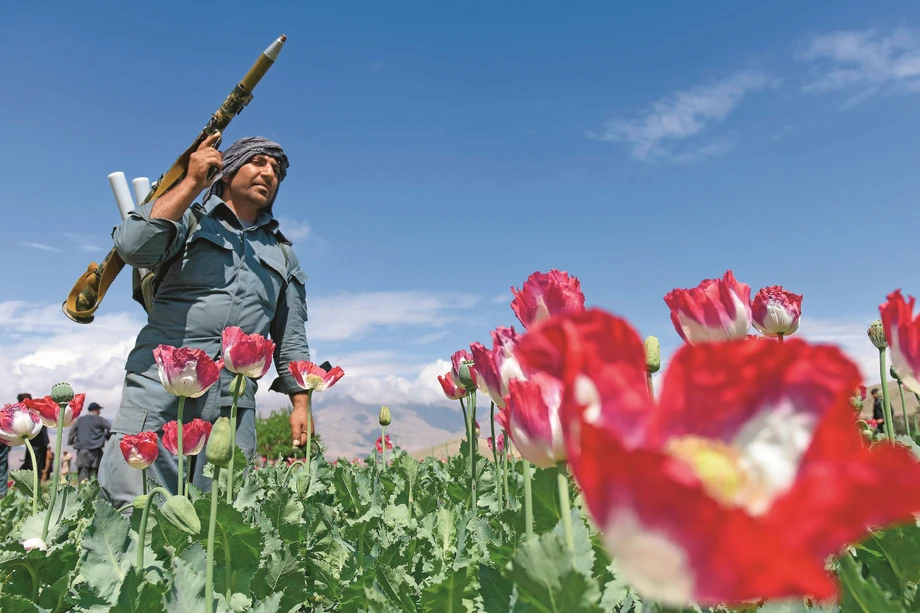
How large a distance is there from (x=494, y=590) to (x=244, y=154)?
3267 millimetres

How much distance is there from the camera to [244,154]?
377 cm

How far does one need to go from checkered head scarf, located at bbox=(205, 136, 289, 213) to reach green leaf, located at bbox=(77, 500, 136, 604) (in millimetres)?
2609

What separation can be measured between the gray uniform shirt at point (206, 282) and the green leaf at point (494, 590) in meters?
2.31

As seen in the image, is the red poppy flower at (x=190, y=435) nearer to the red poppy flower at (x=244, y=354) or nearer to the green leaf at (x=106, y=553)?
the red poppy flower at (x=244, y=354)

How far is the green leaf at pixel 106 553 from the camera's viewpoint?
1.46 m

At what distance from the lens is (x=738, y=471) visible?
0.52 metres

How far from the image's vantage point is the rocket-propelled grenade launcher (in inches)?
142

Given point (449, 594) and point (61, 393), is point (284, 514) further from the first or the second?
point (61, 393)

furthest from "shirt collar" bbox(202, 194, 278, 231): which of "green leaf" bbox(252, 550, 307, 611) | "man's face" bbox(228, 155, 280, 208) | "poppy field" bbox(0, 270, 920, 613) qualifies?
"green leaf" bbox(252, 550, 307, 611)

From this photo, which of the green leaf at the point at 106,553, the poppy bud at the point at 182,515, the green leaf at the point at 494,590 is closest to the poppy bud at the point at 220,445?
the poppy bud at the point at 182,515

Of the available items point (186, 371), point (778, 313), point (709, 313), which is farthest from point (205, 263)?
point (709, 313)

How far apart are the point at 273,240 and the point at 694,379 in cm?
373

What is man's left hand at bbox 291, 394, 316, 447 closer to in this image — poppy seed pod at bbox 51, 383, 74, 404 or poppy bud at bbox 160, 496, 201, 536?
poppy seed pod at bbox 51, 383, 74, 404

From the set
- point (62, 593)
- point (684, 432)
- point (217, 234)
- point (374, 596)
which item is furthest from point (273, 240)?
point (684, 432)
